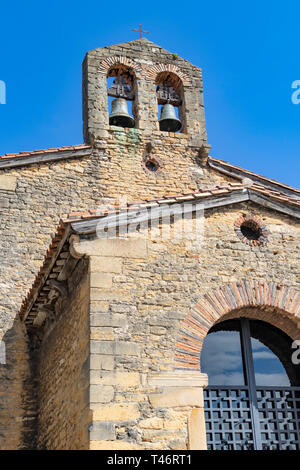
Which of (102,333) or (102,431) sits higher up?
(102,333)

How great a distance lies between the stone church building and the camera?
699cm

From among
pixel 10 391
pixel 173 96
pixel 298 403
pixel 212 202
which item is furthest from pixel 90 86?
pixel 298 403

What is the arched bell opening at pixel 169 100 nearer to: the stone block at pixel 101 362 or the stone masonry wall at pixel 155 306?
the stone masonry wall at pixel 155 306

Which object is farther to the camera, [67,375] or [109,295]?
[67,375]

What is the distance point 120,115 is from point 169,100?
45.2 inches

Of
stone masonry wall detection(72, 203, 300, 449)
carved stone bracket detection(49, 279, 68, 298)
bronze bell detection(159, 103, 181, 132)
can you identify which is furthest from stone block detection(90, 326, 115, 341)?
bronze bell detection(159, 103, 181, 132)

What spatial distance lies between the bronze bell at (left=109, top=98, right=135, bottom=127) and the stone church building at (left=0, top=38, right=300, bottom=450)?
2.39m

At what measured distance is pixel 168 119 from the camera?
1200cm

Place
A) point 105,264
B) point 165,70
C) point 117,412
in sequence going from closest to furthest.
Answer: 1. point 117,412
2. point 105,264
3. point 165,70

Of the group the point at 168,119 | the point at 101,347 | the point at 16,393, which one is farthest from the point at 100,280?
the point at 168,119

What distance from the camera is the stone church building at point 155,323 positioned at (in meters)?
6.99

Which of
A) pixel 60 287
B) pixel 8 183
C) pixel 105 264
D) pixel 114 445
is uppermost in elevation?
pixel 8 183

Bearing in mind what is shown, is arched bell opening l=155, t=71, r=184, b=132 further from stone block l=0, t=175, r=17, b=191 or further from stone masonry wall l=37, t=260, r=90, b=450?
stone masonry wall l=37, t=260, r=90, b=450

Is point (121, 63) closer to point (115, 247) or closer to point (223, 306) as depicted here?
point (115, 247)
